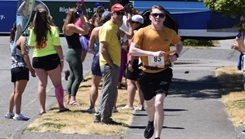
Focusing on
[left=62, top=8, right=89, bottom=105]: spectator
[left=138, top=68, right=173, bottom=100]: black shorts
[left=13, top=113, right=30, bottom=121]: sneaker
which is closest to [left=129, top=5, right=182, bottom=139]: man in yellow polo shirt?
[left=138, top=68, right=173, bottom=100]: black shorts

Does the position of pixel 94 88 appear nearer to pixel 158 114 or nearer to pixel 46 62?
pixel 46 62

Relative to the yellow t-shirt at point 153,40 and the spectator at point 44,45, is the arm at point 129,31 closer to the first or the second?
the spectator at point 44,45

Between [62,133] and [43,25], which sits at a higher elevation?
[43,25]

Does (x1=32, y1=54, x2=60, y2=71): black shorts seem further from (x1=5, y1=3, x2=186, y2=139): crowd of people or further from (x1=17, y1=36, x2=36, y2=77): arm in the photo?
(x1=17, y1=36, x2=36, y2=77): arm

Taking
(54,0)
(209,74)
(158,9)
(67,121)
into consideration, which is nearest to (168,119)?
(67,121)

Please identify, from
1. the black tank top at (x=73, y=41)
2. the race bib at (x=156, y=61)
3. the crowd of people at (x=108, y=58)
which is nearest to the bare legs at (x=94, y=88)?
the crowd of people at (x=108, y=58)

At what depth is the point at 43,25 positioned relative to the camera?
398 inches

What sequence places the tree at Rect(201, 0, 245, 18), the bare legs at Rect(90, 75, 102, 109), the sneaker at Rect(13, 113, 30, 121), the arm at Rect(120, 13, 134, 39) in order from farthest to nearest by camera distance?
the tree at Rect(201, 0, 245, 18) → the arm at Rect(120, 13, 134, 39) → the bare legs at Rect(90, 75, 102, 109) → the sneaker at Rect(13, 113, 30, 121)

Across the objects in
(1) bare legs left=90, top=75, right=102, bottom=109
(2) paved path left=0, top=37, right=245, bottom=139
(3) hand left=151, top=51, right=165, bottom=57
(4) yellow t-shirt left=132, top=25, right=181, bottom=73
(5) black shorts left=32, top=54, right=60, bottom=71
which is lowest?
(2) paved path left=0, top=37, right=245, bottom=139

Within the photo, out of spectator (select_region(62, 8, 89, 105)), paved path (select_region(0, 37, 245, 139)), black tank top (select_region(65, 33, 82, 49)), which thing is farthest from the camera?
black tank top (select_region(65, 33, 82, 49))

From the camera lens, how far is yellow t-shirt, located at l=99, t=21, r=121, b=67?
372 inches

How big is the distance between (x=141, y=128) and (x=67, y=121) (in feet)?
3.54

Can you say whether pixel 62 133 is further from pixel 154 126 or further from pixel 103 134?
pixel 154 126

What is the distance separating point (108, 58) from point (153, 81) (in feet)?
3.49
